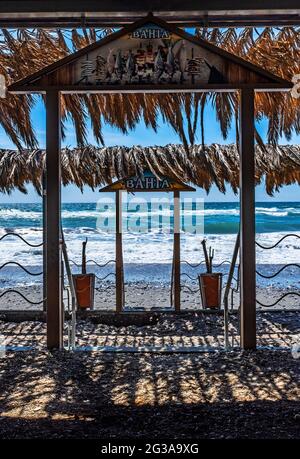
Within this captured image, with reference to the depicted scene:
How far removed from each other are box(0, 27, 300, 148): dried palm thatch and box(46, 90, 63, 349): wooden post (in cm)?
166

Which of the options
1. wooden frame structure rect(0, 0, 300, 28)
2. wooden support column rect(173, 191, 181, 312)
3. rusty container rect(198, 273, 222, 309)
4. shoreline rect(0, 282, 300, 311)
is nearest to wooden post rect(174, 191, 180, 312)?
wooden support column rect(173, 191, 181, 312)

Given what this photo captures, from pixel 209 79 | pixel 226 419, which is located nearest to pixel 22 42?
pixel 209 79

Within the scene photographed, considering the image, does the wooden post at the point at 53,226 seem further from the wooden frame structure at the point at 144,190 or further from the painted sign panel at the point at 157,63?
the wooden frame structure at the point at 144,190

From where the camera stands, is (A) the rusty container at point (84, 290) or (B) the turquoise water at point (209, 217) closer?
(A) the rusty container at point (84, 290)

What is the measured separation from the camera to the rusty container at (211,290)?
7.02m

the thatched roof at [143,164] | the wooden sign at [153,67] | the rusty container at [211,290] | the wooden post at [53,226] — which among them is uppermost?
the wooden sign at [153,67]

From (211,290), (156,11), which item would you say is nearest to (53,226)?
(156,11)

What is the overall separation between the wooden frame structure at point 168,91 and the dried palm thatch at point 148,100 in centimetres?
142

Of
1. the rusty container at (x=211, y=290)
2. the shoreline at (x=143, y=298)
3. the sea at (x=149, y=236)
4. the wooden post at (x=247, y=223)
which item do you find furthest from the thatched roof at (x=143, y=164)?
the sea at (x=149, y=236)

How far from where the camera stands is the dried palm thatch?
6.03 metres

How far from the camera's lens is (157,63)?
459 centimetres

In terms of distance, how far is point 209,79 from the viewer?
15.1 ft

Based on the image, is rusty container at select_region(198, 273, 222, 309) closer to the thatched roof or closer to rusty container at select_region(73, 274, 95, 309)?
rusty container at select_region(73, 274, 95, 309)
